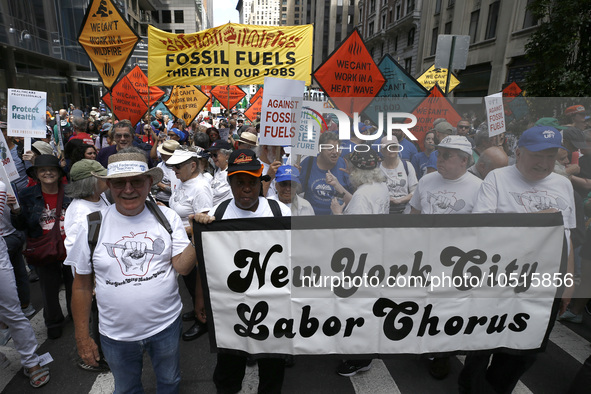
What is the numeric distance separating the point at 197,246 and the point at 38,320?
315cm

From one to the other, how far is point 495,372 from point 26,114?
621cm

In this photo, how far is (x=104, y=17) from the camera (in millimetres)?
5715

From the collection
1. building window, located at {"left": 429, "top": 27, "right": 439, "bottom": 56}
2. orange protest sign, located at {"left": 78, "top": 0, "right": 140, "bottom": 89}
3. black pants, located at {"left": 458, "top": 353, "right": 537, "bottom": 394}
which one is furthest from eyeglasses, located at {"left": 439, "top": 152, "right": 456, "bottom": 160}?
building window, located at {"left": 429, "top": 27, "right": 439, "bottom": 56}

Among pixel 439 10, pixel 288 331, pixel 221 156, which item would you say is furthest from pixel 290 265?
pixel 439 10

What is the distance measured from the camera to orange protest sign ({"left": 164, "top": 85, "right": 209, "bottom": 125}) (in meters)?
9.23

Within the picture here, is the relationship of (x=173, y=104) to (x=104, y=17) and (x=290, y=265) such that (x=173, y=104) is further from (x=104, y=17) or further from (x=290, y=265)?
(x=290, y=265)

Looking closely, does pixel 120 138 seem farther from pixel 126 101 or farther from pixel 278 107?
pixel 278 107

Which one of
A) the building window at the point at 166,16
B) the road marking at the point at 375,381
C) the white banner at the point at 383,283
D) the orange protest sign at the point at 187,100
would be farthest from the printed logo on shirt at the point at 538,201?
the building window at the point at 166,16

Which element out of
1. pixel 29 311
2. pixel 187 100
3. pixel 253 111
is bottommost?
pixel 29 311

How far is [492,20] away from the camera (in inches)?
917

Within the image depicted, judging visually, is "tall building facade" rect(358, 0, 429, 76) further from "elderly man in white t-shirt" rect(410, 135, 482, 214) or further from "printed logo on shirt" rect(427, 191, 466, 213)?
"printed logo on shirt" rect(427, 191, 466, 213)

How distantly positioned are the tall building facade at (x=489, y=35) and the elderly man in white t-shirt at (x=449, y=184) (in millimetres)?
19324

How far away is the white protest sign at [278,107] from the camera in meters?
3.87

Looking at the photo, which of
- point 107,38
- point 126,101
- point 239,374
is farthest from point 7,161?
point 126,101
